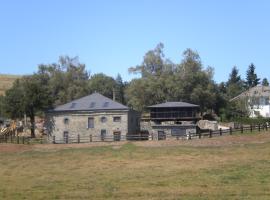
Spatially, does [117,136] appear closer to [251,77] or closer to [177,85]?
[177,85]

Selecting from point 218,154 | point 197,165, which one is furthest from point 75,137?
point 197,165

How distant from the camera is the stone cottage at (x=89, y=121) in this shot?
209 feet

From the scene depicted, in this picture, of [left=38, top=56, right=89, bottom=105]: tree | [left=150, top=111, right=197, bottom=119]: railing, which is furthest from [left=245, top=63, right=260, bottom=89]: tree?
[left=150, top=111, right=197, bottom=119]: railing

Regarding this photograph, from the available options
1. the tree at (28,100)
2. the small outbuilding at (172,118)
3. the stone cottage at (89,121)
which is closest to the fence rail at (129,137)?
the stone cottage at (89,121)

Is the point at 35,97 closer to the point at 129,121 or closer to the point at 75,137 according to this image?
the point at 75,137

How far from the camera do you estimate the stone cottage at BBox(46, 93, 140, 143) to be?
6369cm

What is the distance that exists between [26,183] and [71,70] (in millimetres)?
77018

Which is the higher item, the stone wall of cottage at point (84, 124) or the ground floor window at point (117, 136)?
the stone wall of cottage at point (84, 124)

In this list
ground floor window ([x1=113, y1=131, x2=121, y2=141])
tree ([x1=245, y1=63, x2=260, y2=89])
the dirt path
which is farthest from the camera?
tree ([x1=245, y1=63, x2=260, y2=89])

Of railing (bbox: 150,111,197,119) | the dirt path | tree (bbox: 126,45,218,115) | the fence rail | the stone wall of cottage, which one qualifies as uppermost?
tree (bbox: 126,45,218,115)

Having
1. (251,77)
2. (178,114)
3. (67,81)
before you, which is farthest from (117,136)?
(251,77)

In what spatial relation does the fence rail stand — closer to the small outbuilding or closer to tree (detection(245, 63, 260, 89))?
the small outbuilding

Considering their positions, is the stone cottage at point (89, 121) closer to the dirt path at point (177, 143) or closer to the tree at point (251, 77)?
the dirt path at point (177, 143)

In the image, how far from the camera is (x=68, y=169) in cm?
3544
